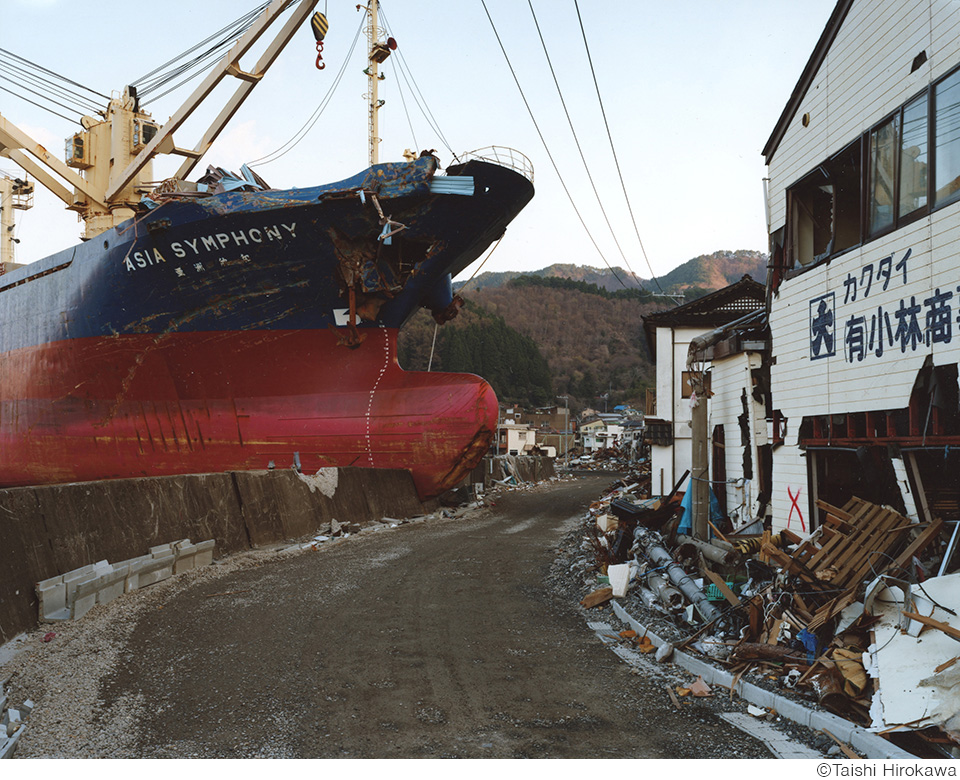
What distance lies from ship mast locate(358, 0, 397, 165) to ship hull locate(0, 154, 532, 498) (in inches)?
428

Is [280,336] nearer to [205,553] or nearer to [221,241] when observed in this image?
[221,241]

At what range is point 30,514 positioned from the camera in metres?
6.99

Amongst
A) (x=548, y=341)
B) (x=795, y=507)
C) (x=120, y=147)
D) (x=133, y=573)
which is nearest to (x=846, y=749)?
(x=795, y=507)


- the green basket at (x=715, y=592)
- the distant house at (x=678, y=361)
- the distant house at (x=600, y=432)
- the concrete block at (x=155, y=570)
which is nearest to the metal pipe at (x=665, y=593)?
the green basket at (x=715, y=592)

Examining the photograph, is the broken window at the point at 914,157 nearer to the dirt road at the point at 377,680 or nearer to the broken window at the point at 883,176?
the broken window at the point at 883,176


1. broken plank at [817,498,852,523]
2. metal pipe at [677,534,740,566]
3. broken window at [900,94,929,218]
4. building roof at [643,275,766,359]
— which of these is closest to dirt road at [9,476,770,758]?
metal pipe at [677,534,740,566]

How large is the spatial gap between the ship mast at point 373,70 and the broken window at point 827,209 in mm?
19579

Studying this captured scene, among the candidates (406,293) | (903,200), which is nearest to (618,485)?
(406,293)

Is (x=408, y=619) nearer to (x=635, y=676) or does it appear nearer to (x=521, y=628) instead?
(x=521, y=628)

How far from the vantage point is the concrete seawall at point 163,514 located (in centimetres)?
668

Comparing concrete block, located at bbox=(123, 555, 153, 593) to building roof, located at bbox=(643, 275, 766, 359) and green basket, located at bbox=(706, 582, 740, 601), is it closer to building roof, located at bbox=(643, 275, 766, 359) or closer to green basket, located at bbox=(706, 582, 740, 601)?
green basket, located at bbox=(706, 582, 740, 601)

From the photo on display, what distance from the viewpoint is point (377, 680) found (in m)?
5.61

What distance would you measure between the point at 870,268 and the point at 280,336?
13190 millimetres

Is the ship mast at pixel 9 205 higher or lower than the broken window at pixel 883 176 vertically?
higher
